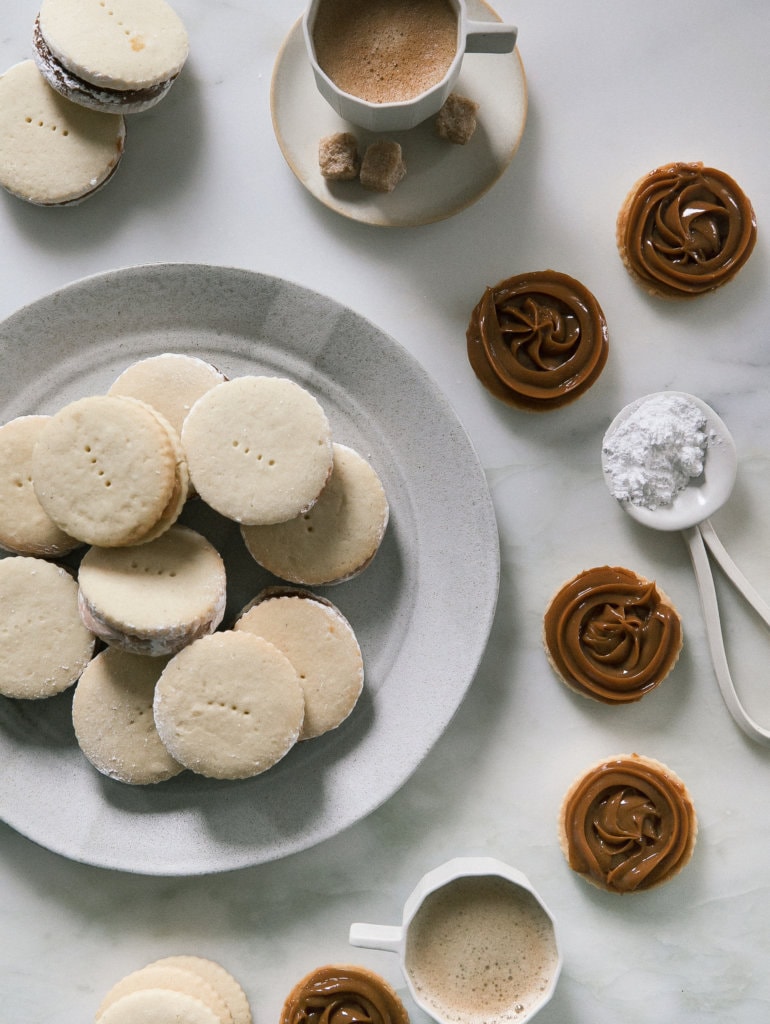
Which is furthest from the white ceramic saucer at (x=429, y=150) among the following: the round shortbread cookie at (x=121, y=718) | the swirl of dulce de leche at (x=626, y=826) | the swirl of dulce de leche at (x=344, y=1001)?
the swirl of dulce de leche at (x=344, y=1001)

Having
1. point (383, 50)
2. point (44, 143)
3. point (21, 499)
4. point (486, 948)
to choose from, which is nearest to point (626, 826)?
point (486, 948)

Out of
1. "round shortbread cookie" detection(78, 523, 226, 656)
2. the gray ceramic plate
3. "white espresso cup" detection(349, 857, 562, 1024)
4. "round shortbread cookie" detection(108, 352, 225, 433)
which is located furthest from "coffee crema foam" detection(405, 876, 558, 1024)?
"round shortbread cookie" detection(108, 352, 225, 433)

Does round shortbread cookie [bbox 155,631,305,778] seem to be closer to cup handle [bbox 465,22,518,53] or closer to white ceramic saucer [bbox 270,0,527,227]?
white ceramic saucer [bbox 270,0,527,227]

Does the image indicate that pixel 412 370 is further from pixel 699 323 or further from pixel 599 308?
pixel 699 323

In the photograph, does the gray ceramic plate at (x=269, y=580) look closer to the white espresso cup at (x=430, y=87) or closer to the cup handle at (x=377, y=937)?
the cup handle at (x=377, y=937)

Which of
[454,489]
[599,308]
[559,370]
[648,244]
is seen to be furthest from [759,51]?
[454,489]

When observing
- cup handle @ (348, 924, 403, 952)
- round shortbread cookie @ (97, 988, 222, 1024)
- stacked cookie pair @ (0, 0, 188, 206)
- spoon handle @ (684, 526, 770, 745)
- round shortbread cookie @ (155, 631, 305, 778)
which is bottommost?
round shortbread cookie @ (97, 988, 222, 1024)

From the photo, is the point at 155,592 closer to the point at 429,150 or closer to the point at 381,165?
the point at 381,165
